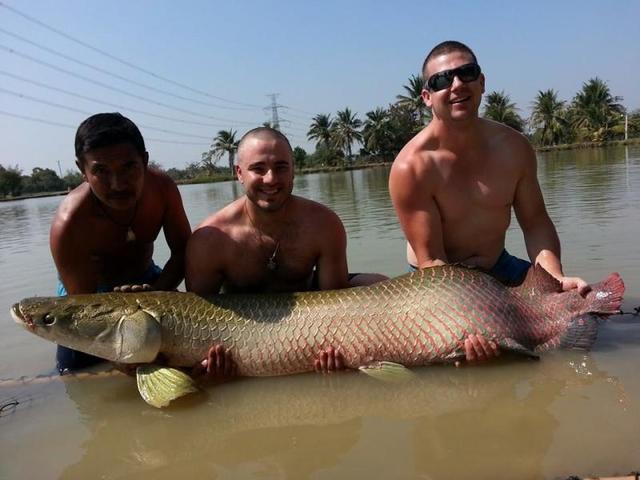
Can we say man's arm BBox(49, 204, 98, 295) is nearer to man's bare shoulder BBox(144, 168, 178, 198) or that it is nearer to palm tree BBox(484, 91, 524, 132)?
man's bare shoulder BBox(144, 168, 178, 198)

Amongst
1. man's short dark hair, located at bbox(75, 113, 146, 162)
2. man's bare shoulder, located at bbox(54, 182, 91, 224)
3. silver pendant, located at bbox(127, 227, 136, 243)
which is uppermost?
man's short dark hair, located at bbox(75, 113, 146, 162)

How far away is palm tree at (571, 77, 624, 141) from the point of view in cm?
5438

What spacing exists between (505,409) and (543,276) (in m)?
1.06

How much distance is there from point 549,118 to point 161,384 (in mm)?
61080

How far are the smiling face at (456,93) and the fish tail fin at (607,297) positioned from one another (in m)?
1.53

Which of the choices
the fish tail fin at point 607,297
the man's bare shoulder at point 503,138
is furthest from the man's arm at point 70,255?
the fish tail fin at point 607,297

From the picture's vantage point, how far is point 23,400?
3.67m

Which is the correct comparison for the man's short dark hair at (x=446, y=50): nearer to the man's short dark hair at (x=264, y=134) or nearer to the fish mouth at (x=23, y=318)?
the man's short dark hair at (x=264, y=134)

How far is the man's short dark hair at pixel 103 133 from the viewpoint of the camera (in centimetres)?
364

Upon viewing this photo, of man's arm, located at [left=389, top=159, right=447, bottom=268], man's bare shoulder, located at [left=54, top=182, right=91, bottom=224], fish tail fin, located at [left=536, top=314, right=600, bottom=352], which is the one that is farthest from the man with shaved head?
fish tail fin, located at [left=536, top=314, right=600, bottom=352]

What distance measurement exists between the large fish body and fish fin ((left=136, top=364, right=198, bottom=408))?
0.33 ft

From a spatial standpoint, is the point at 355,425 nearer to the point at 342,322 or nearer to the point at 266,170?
A: the point at 342,322

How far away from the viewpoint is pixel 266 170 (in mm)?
3742

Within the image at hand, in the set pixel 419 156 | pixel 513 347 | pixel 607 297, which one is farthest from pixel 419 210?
pixel 607 297
